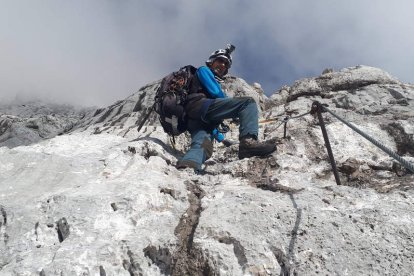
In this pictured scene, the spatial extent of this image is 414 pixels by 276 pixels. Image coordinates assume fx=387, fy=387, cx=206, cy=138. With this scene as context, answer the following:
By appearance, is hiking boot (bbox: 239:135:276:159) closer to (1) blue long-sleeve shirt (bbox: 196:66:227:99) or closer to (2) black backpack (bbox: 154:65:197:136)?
(1) blue long-sleeve shirt (bbox: 196:66:227:99)

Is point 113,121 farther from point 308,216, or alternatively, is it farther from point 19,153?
point 308,216

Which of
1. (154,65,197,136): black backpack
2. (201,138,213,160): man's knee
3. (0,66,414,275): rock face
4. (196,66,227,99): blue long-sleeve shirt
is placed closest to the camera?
(0,66,414,275): rock face

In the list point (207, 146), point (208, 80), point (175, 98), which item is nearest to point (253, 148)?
point (207, 146)

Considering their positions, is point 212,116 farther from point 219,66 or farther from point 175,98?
point 219,66

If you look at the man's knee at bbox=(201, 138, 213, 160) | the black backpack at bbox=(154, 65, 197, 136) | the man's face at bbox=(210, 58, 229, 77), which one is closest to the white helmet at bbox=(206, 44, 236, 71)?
the man's face at bbox=(210, 58, 229, 77)

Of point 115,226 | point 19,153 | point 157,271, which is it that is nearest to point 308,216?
point 157,271

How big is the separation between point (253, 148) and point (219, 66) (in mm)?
2847

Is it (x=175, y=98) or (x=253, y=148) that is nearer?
(x=253, y=148)

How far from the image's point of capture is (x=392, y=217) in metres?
5.16

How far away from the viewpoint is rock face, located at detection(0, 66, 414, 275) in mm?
4418

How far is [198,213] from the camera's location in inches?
220

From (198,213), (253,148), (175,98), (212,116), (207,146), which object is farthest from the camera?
(175,98)

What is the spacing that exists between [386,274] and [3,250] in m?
4.37

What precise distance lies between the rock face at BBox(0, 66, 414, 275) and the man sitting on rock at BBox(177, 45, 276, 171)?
381 mm
